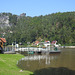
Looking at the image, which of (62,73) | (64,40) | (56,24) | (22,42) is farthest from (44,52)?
(56,24)

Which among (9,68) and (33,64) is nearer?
(9,68)

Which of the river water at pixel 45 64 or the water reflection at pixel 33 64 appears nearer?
the river water at pixel 45 64

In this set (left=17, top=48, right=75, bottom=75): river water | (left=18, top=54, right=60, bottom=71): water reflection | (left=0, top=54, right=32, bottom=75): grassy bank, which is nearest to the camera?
(left=0, top=54, right=32, bottom=75): grassy bank

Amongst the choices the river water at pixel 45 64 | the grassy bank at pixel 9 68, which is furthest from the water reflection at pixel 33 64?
the grassy bank at pixel 9 68

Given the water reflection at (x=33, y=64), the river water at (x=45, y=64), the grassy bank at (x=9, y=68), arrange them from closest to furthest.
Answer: the grassy bank at (x=9, y=68)
the river water at (x=45, y=64)
the water reflection at (x=33, y=64)

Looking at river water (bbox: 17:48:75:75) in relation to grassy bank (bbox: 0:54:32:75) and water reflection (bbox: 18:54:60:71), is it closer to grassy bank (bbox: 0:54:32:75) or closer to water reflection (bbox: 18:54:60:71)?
water reflection (bbox: 18:54:60:71)

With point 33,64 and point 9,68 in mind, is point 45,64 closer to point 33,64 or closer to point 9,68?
point 33,64

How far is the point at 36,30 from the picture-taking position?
538 feet

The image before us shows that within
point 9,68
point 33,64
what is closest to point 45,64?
point 33,64

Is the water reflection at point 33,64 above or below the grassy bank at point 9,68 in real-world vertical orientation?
below

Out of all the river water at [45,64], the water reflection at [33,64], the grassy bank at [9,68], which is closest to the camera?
the grassy bank at [9,68]

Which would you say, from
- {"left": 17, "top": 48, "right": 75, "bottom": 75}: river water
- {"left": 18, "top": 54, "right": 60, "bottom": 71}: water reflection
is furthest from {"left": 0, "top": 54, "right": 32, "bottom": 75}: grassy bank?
{"left": 18, "top": 54, "right": 60, "bottom": 71}: water reflection

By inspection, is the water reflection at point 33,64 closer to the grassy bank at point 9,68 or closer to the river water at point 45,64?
the river water at point 45,64

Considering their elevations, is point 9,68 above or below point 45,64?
above
